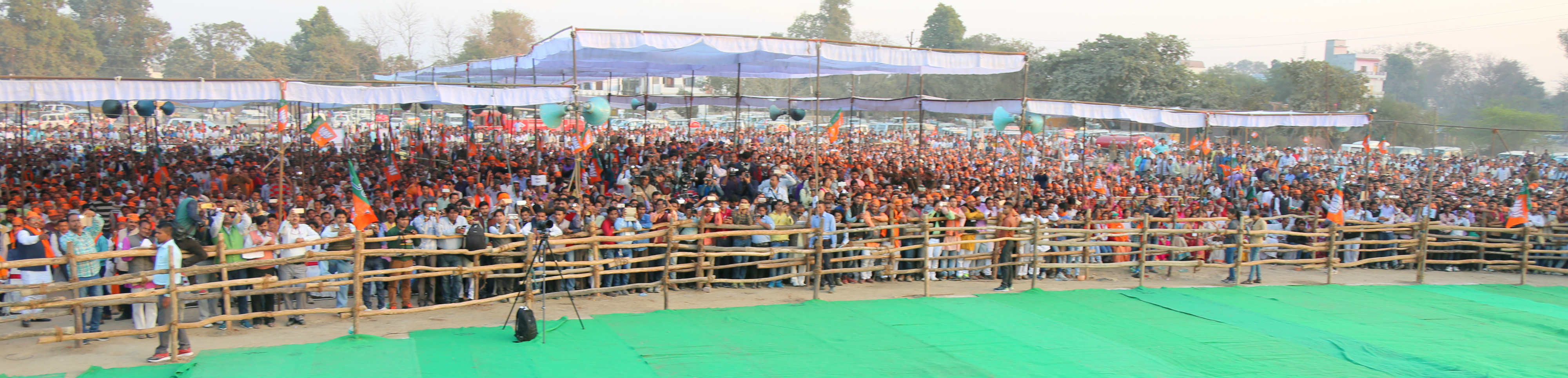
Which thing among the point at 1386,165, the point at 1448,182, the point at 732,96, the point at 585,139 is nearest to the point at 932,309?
the point at 585,139

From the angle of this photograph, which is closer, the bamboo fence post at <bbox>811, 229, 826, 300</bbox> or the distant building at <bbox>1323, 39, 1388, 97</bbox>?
the bamboo fence post at <bbox>811, 229, 826, 300</bbox>

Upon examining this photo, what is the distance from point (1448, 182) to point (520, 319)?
26.8 meters

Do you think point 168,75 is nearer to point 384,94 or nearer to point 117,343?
point 384,94

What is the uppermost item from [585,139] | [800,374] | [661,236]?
[585,139]

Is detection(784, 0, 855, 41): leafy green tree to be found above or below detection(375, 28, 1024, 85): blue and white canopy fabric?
above

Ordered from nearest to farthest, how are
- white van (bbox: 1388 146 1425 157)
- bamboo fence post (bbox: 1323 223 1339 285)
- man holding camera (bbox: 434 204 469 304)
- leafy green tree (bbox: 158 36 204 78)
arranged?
man holding camera (bbox: 434 204 469 304) < bamboo fence post (bbox: 1323 223 1339 285) < white van (bbox: 1388 146 1425 157) < leafy green tree (bbox: 158 36 204 78)

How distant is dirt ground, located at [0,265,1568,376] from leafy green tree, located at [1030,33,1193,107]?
27.0m

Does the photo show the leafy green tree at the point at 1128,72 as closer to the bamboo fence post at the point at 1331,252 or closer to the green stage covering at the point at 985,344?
the bamboo fence post at the point at 1331,252

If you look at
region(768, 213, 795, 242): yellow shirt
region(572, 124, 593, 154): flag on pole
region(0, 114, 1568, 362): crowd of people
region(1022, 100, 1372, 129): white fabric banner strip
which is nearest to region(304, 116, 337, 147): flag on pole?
region(0, 114, 1568, 362): crowd of people

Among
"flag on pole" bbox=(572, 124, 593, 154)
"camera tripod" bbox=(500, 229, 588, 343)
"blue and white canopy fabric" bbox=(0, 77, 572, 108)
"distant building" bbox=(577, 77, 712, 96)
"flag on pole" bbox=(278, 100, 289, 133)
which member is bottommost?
"camera tripod" bbox=(500, 229, 588, 343)

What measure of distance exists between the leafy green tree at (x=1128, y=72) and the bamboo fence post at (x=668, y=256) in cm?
3389

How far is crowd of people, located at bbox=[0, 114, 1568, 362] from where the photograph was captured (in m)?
8.55

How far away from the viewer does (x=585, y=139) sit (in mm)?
13172

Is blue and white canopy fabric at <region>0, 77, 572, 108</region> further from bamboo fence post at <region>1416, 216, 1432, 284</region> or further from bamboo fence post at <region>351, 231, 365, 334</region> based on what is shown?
bamboo fence post at <region>1416, 216, 1432, 284</region>
